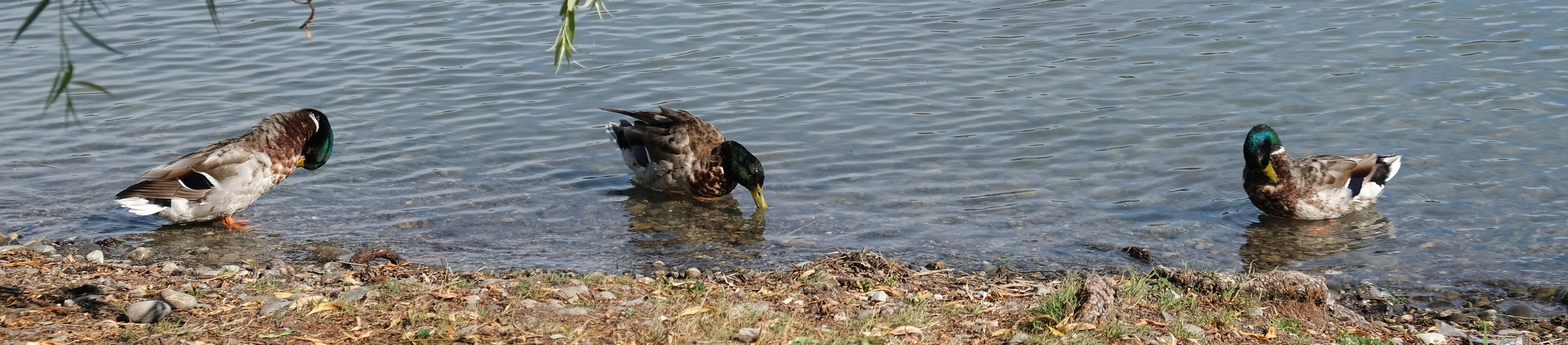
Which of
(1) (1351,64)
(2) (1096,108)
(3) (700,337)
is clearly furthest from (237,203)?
(1) (1351,64)

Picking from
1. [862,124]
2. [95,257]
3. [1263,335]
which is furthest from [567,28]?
[862,124]

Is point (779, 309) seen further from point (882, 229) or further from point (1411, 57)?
point (1411, 57)

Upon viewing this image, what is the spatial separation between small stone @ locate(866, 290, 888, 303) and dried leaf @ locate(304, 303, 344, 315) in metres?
2.15

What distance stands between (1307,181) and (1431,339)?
122 inches

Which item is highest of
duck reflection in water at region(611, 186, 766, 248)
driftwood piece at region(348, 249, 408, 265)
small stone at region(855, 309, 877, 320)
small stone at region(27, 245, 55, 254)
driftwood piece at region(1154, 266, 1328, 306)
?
small stone at region(855, 309, 877, 320)

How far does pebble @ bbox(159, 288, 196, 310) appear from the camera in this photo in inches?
188

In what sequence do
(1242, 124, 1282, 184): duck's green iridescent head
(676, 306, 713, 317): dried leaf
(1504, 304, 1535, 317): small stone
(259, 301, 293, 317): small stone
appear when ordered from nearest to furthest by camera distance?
(259, 301, 293, 317): small stone
(676, 306, 713, 317): dried leaf
(1504, 304, 1535, 317): small stone
(1242, 124, 1282, 184): duck's green iridescent head

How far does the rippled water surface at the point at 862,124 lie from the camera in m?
7.70

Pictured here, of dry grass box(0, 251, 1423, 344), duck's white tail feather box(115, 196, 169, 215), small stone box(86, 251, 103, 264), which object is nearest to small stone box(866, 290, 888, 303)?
dry grass box(0, 251, 1423, 344)

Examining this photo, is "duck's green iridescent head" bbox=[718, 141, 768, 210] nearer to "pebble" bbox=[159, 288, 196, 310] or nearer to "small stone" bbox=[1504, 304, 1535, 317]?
"pebble" bbox=[159, 288, 196, 310]

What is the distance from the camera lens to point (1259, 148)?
8.22 metres

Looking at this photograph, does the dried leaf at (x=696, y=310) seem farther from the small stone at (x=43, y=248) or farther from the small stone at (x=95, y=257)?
the small stone at (x=43, y=248)

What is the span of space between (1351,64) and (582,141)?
725 centimetres

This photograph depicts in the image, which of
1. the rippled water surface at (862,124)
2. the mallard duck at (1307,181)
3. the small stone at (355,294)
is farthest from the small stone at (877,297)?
the mallard duck at (1307,181)
